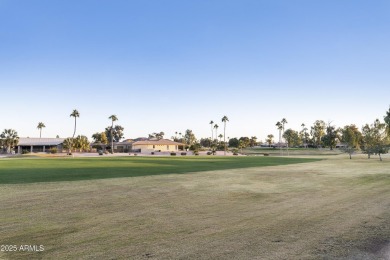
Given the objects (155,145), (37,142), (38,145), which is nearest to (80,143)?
(38,145)

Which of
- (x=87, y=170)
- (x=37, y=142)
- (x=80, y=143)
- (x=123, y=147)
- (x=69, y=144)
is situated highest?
(x=37, y=142)

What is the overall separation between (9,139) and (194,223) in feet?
381

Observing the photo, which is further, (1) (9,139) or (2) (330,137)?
(2) (330,137)

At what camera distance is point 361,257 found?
7.25m

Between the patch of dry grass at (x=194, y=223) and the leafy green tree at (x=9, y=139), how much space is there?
105485mm

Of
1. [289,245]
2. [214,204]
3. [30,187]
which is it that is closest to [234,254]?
[289,245]

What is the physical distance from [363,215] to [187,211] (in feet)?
20.3

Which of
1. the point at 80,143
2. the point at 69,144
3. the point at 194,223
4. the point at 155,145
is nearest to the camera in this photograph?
the point at 194,223

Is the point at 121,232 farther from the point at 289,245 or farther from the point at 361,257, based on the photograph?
the point at 361,257

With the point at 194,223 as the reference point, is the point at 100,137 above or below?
above

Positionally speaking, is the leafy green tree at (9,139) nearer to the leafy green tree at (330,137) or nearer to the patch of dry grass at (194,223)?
the patch of dry grass at (194,223)

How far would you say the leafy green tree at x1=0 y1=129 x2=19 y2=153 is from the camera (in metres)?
108

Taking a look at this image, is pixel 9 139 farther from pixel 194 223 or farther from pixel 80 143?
pixel 194 223

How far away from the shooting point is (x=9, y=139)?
109 meters
